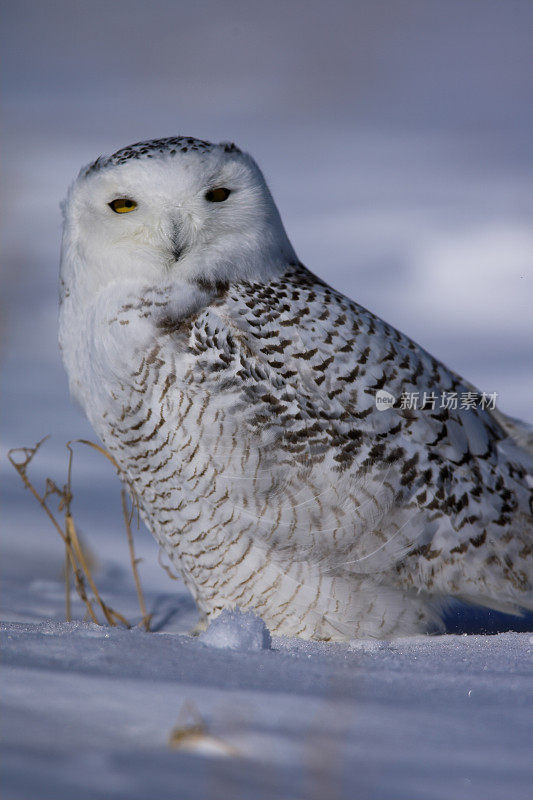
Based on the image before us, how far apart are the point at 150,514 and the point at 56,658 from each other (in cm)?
144

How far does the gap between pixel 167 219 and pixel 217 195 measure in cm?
23

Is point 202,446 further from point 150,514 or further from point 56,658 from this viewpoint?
point 56,658

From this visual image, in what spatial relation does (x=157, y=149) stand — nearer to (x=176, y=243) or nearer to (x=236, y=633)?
(x=176, y=243)

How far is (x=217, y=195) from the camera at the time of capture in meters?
2.61

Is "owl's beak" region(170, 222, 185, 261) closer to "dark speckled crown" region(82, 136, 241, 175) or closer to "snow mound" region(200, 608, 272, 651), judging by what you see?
"dark speckled crown" region(82, 136, 241, 175)

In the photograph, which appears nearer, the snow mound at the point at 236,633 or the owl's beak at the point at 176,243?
the snow mound at the point at 236,633


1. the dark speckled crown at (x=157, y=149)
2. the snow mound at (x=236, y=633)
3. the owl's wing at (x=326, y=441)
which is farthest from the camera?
the dark speckled crown at (x=157, y=149)

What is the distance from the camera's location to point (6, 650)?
1.34 meters

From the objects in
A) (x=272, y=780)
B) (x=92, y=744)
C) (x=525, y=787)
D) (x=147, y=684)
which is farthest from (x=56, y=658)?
(x=525, y=787)

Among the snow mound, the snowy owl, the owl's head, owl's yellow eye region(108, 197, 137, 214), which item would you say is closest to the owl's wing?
the snowy owl

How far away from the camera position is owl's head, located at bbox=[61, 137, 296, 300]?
2.49m

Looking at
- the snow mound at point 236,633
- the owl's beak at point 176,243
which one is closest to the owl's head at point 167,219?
the owl's beak at point 176,243

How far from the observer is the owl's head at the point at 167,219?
2486 millimetres

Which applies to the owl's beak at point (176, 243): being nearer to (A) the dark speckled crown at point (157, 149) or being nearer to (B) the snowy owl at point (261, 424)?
(B) the snowy owl at point (261, 424)
